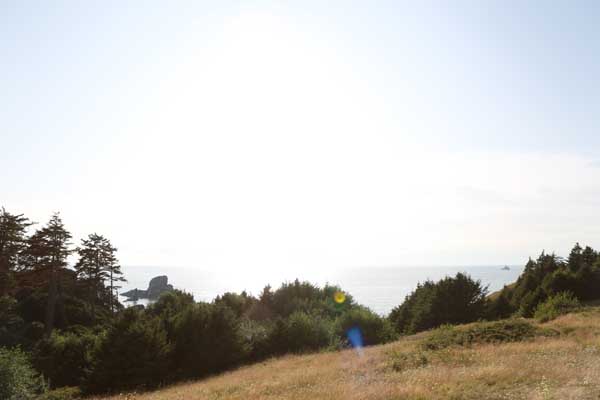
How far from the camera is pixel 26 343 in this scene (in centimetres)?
3609

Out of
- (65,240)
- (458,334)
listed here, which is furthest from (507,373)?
(65,240)

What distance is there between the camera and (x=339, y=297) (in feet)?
165

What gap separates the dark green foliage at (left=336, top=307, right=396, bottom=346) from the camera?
1276 inches

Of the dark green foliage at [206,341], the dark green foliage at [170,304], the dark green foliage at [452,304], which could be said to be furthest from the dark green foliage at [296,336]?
the dark green foliage at [452,304]

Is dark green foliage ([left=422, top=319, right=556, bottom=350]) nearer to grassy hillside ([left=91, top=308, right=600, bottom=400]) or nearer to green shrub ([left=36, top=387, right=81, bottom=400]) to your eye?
grassy hillside ([left=91, top=308, right=600, bottom=400])

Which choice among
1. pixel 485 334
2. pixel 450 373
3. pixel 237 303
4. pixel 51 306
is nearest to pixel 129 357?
pixel 450 373

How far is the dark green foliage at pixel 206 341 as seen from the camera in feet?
90.9

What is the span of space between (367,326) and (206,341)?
1242 cm

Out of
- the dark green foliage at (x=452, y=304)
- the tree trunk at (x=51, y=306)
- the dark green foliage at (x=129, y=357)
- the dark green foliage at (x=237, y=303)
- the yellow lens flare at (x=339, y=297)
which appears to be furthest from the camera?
the yellow lens flare at (x=339, y=297)

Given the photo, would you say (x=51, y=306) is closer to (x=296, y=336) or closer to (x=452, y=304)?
(x=296, y=336)

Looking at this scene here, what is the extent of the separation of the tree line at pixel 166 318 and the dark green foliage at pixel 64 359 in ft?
0.22

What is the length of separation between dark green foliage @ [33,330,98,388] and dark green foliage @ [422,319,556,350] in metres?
21.1

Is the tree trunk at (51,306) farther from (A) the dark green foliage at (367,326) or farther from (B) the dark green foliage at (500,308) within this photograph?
(B) the dark green foliage at (500,308)

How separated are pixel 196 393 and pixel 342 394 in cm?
697
